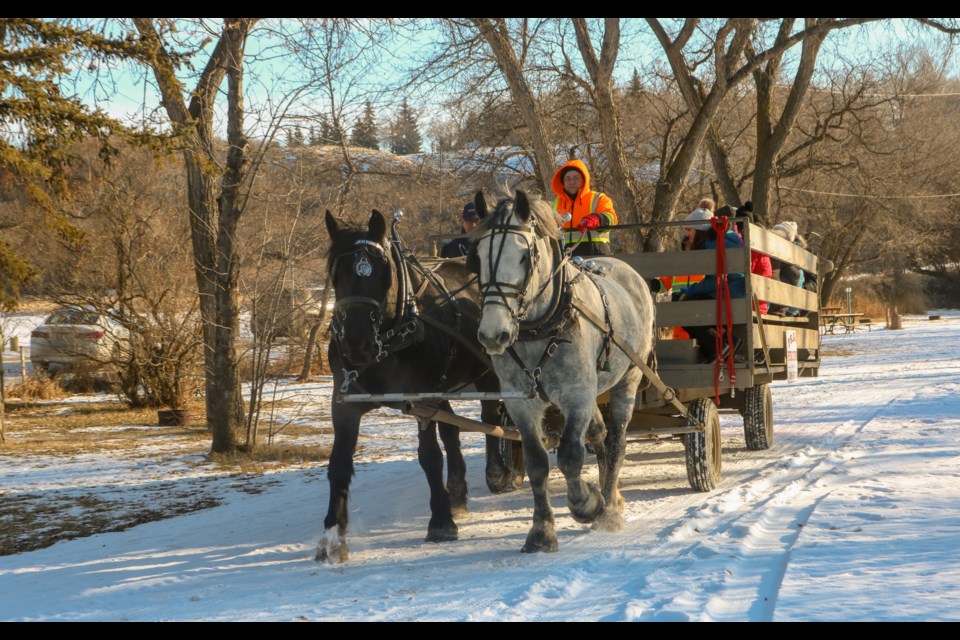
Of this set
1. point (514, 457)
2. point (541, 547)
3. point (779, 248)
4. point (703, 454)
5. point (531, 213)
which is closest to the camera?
point (531, 213)

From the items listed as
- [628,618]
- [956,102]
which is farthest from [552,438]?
[956,102]

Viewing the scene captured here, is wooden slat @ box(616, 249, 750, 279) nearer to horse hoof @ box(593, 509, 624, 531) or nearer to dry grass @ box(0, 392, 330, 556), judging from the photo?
horse hoof @ box(593, 509, 624, 531)

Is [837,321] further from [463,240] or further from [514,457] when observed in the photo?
[514,457]

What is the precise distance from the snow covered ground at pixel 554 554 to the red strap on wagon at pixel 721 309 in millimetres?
953

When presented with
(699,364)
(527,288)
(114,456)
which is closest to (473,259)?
(527,288)

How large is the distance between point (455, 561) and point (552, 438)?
135cm

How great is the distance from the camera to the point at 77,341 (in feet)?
53.1

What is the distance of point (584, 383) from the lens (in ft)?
17.8

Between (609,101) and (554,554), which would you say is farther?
(609,101)

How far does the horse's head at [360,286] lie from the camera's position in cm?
545

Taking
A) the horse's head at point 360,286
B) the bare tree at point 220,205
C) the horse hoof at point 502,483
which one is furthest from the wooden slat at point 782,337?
the bare tree at point 220,205

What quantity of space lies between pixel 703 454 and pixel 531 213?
2.84 m

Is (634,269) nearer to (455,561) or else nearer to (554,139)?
(455,561)

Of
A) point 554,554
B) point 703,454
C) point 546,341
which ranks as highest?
point 546,341
